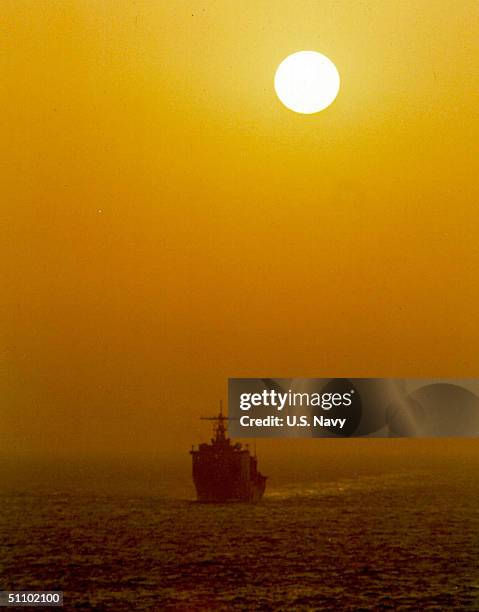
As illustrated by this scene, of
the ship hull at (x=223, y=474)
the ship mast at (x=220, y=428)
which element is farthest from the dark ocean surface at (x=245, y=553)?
the ship mast at (x=220, y=428)

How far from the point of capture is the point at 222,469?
5678cm

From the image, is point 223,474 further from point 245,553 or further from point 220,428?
point 245,553

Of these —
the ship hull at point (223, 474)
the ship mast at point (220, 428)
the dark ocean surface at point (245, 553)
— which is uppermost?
the ship mast at point (220, 428)

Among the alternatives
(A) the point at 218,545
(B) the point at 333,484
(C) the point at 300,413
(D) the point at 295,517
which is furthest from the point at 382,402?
(B) the point at 333,484

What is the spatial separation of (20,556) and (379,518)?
29.3 m

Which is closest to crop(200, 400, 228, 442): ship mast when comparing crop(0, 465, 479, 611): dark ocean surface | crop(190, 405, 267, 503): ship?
crop(190, 405, 267, 503): ship

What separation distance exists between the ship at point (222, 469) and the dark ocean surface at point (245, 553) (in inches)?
51.9

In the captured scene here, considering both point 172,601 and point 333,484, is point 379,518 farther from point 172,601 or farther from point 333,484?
point 333,484

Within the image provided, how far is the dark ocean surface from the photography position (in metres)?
26.7

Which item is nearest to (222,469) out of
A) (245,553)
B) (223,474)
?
(223,474)

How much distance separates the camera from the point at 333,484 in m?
93.6

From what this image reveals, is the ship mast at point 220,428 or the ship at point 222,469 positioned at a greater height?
the ship mast at point 220,428

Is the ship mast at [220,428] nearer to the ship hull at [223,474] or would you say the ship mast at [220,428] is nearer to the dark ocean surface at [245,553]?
the ship hull at [223,474]

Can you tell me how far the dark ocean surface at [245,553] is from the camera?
26734mm
